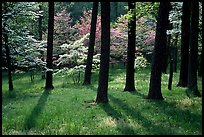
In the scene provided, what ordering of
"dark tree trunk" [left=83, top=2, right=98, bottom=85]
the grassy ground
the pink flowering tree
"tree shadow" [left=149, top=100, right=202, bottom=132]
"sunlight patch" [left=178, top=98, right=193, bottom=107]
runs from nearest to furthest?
the grassy ground → "tree shadow" [left=149, top=100, right=202, bottom=132] → "sunlight patch" [left=178, top=98, right=193, bottom=107] → "dark tree trunk" [left=83, top=2, right=98, bottom=85] → the pink flowering tree

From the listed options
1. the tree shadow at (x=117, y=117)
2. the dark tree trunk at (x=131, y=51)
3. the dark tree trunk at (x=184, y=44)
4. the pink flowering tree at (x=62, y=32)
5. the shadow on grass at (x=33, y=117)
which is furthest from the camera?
the pink flowering tree at (x=62, y=32)

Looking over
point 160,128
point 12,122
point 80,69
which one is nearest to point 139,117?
point 160,128

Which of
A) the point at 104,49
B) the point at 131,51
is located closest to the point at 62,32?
the point at 131,51

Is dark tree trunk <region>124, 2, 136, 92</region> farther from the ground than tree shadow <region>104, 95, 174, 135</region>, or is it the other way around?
dark tree trunk <region>124, 2, 136, 92</region>

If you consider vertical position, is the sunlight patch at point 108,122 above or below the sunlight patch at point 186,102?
below

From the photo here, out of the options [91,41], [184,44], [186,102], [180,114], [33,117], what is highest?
[91,41]

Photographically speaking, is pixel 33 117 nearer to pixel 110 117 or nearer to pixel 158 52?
pixel 110 117

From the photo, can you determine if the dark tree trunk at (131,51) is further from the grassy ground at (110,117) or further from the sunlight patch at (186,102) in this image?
the sunlight patch at (186,102)

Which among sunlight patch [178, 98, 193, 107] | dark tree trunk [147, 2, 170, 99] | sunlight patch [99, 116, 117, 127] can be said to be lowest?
sunlight patch [99, 116, 117, 127]

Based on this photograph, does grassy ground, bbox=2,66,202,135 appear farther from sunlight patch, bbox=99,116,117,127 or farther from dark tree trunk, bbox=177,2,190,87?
dark tree trunk, bbox=177,2,190,87

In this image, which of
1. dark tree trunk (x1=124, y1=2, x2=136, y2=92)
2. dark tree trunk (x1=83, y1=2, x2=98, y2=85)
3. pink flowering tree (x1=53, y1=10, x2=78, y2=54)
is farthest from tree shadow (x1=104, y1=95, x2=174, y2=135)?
pink flowering tree (x1=53, y1=10, x2=78, y2=54)

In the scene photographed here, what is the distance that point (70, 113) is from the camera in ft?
50.5

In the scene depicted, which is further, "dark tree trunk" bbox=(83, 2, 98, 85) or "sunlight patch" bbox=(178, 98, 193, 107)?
"dark tree trunk" bbox=(83, 2, 98, 85)

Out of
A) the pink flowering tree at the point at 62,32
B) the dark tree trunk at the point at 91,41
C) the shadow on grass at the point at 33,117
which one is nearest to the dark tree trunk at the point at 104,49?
the shadow on grass at the point at 33,117
